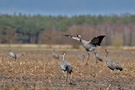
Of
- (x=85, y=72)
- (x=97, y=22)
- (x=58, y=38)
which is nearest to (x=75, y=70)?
(x=85, y=72)

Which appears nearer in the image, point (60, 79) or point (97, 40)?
point (60, 79)

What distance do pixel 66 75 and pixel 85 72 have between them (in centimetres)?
191

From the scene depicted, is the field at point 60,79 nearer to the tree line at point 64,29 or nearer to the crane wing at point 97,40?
the crane wing at point 97,40

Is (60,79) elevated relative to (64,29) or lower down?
lower down

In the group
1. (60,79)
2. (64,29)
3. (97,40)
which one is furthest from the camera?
(64,29)

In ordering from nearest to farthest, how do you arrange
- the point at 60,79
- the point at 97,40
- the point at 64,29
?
the point at 60,79 → the point at 97,40 → the point at 64,29

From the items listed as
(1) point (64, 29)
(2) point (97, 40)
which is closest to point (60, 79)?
(2) point (97, 40)

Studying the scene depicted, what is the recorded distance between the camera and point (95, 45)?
996 inches

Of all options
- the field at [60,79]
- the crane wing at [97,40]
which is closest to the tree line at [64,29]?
the crane wing at [97,40]

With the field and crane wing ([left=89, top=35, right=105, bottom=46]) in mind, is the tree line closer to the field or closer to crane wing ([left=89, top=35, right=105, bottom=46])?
crane wing ([left=89, top=35, right=105, bottom=46])

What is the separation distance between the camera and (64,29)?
410 feet

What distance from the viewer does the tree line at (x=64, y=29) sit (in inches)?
4005

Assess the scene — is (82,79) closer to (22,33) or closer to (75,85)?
(75,85)

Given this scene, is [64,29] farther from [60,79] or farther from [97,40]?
[60,79]
